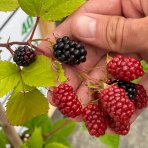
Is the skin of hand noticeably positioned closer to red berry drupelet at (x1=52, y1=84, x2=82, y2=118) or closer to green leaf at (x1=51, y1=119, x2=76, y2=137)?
red berry drupelet at (x1=52, y1=84, x2=82, y2=118)

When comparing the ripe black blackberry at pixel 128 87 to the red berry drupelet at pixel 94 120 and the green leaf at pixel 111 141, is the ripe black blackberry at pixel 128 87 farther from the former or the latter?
the green leaf at pixel 111 141

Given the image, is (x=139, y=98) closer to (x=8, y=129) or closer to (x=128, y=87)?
(x=128, y=87)

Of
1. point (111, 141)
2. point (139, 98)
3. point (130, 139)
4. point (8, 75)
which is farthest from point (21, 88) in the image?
point (130, 139)

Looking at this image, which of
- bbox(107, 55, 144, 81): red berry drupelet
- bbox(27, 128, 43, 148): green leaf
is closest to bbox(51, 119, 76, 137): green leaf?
bbox(27, 128, 43, 148): green leaf

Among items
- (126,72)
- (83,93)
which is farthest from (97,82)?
(83,93)

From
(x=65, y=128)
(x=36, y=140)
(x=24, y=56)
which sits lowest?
(x=65, y=128)

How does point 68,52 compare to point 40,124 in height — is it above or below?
above
